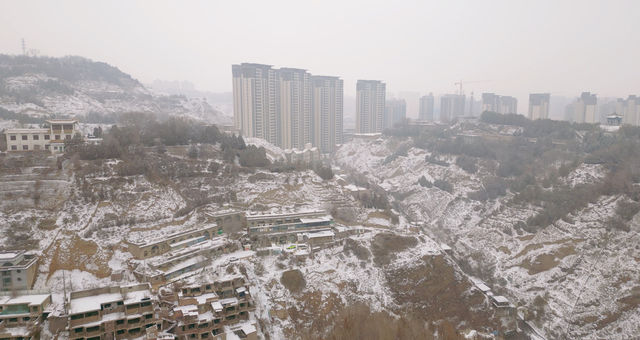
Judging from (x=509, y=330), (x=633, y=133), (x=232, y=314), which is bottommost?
(x=509, y=330)

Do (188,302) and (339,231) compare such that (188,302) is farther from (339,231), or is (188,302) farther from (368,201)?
(368,201)

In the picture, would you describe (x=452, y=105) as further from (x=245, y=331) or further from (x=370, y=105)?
(x=245, y=331)

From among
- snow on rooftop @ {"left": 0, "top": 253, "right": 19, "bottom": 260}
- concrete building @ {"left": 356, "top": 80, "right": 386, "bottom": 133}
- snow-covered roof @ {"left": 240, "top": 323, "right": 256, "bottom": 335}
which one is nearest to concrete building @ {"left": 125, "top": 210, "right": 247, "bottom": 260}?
snow on rooftop @ {"left": 0, "top": 253, "right": 19, "bottom": 260}

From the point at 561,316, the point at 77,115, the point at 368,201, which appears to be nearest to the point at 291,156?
the point at 368,201

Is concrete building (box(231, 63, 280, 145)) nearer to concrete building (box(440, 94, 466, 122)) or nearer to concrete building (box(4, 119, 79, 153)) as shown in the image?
concrete building (box(4, 119, 79, 153))

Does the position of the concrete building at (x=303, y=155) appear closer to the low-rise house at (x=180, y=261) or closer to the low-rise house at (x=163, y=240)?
the low-rise house at (x=163, y=240)

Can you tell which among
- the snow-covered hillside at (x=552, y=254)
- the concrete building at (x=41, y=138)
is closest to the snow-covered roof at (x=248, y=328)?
the snow-covered hillside at (x=552, y=254)
